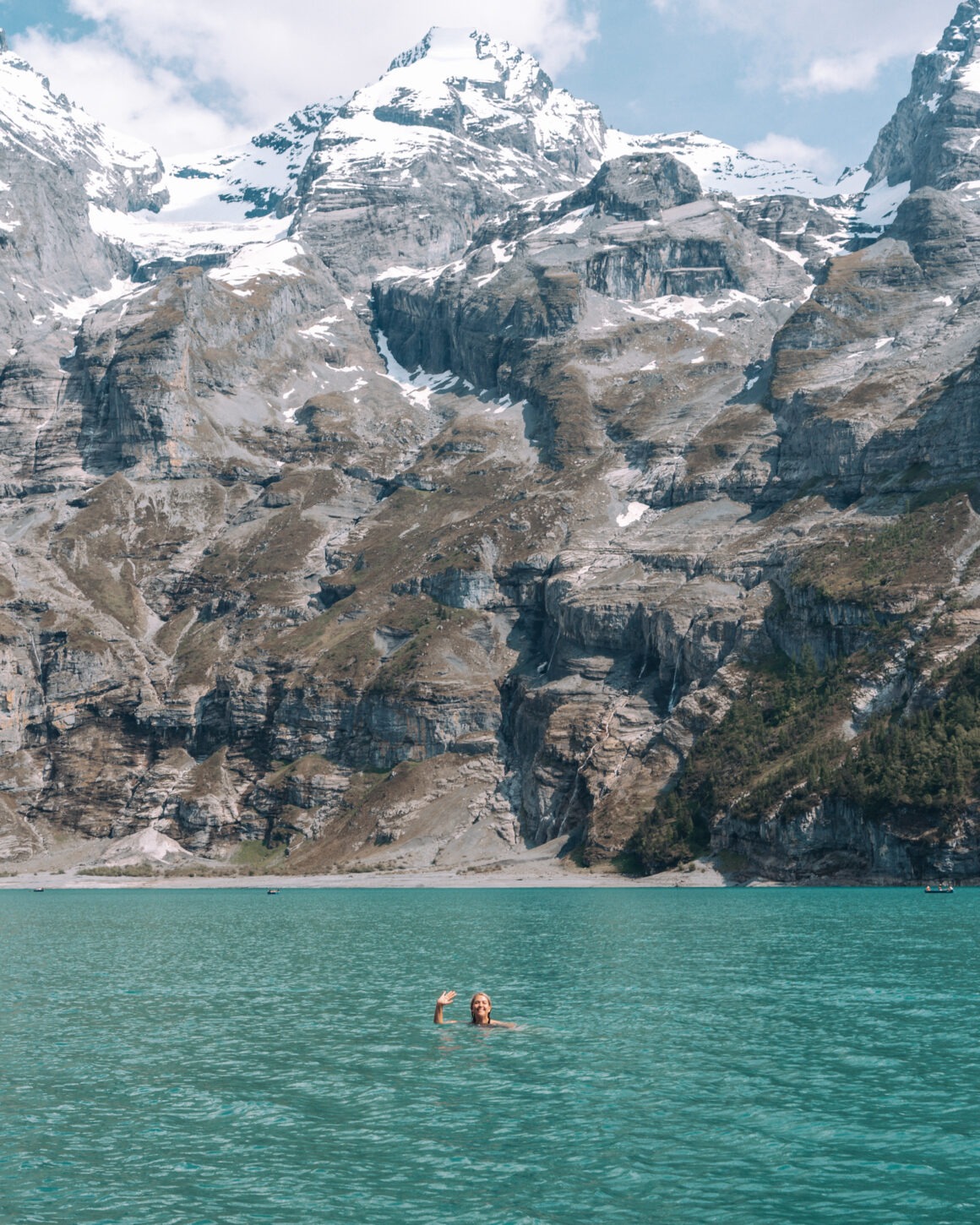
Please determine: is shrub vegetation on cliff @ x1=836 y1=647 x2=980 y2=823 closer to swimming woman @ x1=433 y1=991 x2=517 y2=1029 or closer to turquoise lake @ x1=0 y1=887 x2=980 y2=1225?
turquoise lake @ x1=0 y1=887 x2=980 y2=1225

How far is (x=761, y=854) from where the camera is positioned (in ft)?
648

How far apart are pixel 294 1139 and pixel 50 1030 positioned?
91.6 ft

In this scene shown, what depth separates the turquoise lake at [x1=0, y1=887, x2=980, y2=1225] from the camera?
35.8 meters

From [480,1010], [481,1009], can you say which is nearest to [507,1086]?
[481,1009]

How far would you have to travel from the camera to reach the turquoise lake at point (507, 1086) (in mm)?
35781

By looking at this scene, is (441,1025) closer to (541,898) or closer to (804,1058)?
(804,1058)

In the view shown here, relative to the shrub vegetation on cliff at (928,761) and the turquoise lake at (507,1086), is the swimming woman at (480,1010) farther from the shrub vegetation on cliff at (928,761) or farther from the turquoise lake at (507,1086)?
the shrub vegetation on cliff at (928,761)

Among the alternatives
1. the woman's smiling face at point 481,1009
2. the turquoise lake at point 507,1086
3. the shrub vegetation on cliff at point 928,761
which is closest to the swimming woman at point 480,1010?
the woman's smiling face at point 481,1009

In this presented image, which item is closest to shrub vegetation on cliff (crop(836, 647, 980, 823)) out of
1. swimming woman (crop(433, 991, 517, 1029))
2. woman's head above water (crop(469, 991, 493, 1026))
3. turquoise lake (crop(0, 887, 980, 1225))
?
turquoise lake (crop(0, 887, 980, 1225))

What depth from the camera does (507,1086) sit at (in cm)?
4950

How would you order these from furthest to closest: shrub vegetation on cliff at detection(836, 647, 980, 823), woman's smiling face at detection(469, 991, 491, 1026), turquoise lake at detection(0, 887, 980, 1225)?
shrub vegetation on cliff at detection(836, 647, 980, 823) → woman's smiling face at detection(469, 991, 491, 1026) → turquoise lake at detection(0, 887, 980, 1225)

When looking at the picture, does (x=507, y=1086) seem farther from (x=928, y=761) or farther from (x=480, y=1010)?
(x=928, y=761)

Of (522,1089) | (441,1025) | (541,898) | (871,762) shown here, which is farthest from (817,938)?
(871,762)

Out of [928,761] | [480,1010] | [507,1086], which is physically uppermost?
[928,761]
